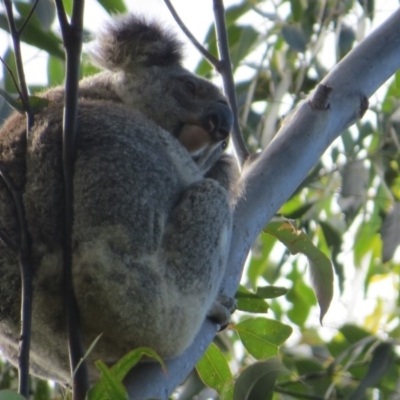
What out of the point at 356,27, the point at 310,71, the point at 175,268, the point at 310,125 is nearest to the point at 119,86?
the point at 310,125

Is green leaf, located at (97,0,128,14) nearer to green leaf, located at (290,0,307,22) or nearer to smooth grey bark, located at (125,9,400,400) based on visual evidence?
smooth grey bark, located at (125,9,400,400)

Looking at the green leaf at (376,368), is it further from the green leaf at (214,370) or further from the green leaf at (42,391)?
the green leaf at (42,391)

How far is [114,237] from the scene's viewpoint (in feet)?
7.96

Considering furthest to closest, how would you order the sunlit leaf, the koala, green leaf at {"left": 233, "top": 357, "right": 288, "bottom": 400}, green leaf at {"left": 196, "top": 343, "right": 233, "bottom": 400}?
the sunlit leaf < green leaf at {"left": 196, "top": 343, "right": 233, "bottom": 400} < the koala < green leaf at {"left": 233, "top": 357, "right": 288, "bottom": 400}

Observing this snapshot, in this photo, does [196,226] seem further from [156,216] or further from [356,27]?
[356,27]

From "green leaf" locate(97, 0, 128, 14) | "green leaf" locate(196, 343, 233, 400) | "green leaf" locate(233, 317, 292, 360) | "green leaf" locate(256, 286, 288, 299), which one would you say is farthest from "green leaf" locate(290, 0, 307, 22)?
"green leaf" locate(196, 343, 233, 400)

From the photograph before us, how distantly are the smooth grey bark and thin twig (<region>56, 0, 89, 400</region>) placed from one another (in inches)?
9.2

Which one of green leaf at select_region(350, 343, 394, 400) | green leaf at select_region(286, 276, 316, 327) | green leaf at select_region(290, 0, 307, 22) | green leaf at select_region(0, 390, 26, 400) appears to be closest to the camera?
green leaf at select_region(0, 390, 26, 400)

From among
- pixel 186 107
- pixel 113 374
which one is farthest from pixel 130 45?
pixel 113 374

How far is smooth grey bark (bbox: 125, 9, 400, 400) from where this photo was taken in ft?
8.87

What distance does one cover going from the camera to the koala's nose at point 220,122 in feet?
10.6

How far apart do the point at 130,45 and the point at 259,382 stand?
5.35ft

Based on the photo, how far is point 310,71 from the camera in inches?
188

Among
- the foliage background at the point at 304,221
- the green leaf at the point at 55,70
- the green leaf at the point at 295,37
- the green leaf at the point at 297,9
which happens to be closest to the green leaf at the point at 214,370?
the foliage background at the point at 304,221
